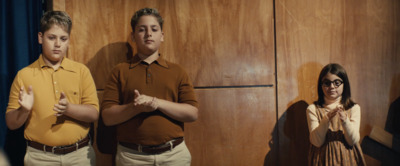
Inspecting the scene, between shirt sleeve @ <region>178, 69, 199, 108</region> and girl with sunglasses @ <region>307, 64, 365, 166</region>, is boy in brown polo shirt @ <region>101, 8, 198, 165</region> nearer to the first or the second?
shirt sleeve @ <region>178, 69, 199, 108</region>

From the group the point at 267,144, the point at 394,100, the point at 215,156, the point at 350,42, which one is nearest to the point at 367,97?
the point at 394,100

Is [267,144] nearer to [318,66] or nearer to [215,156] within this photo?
[215,156]

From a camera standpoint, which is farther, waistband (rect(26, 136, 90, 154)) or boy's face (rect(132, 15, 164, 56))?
boy's face (rect(132, 15, 164, 56))

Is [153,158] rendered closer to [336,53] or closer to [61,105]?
[61,105]

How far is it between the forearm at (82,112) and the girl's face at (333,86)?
1720 millimetres

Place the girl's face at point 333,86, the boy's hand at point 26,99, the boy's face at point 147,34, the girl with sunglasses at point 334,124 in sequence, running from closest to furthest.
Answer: the boy's hand at point 26,99, the boy's face at point 147,34, the girl with sunglasses at point 334,124, the girl's face at point 333,86

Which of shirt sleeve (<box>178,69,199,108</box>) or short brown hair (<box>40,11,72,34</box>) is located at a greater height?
short brown hair (<box>40,11,72,34</box>)

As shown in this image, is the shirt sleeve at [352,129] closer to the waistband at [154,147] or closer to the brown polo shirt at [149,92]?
the brown polo shirt at [149,92]

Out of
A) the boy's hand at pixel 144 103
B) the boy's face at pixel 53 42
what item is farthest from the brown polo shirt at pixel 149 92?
the boy's face at pixel 53 42

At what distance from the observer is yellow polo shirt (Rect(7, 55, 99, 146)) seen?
79.4 inches

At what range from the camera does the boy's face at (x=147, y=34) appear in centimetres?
216

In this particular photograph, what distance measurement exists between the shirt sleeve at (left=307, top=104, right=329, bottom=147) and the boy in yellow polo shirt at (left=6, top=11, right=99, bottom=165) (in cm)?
159

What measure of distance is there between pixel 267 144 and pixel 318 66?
80cm

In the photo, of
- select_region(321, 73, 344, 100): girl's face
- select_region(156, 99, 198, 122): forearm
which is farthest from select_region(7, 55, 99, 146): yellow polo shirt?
select_region(321, 73, 344, 100): girl's face
